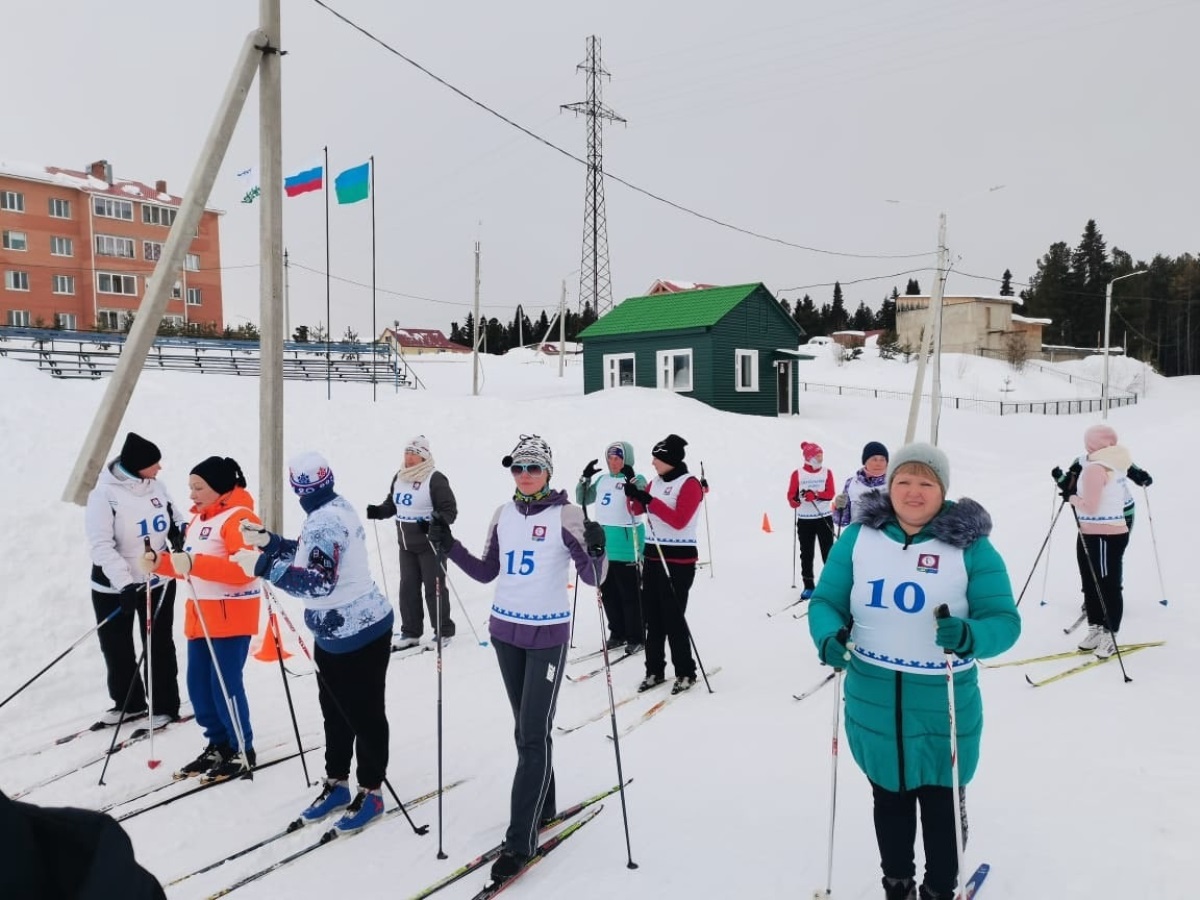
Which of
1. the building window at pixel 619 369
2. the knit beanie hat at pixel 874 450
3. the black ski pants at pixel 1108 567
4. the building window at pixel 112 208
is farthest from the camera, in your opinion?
the building window at pixel 112 208

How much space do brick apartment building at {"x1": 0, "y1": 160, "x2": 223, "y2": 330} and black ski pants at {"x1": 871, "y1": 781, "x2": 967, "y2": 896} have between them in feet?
149

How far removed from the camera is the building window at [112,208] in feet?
150

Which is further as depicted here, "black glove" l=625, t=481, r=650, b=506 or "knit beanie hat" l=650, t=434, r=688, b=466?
"knit beanie hat" l=650, t=434, r=688, b=466

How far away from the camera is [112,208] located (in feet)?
153

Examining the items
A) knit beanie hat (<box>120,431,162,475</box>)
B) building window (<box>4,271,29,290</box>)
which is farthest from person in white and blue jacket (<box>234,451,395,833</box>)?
building window (<box>4,271,29,290</box>)

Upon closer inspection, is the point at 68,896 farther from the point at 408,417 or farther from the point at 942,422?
the point at 942,422

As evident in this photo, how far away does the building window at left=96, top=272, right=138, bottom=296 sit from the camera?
4597 cm

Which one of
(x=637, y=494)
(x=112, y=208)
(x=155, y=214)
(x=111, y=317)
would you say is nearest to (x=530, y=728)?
(x=637, y=494)

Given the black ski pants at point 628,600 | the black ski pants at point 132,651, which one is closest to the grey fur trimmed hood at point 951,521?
the black ski pants at point 628,600

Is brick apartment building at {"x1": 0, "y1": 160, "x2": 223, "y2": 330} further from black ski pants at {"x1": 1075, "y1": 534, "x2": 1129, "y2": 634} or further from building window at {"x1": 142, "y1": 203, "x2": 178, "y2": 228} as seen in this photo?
black ski pants at {"x1": 1075, "y1": 534, "x2": 1129, "y2": 634}

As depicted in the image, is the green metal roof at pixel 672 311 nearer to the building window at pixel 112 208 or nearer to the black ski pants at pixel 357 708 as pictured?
the black ski pants at pixel 357 708

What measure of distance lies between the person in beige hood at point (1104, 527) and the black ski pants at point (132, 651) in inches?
319

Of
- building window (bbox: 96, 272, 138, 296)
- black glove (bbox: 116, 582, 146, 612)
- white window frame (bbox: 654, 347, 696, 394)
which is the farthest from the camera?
building window (bbox: 96, 272, 138, 296)

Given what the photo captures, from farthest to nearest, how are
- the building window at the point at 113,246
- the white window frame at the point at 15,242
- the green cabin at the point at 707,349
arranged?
the building window at the point at 113,246
the white window frame at the point at 15,242
the green cabin at the point at 707,349
